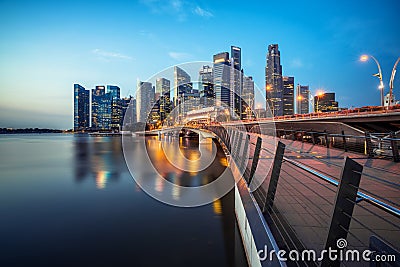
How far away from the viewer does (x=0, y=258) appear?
6082 mm

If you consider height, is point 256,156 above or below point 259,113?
below

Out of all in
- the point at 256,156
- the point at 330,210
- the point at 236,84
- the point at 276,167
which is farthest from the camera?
the point at 236,84

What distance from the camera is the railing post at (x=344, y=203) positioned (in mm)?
Result: 1842

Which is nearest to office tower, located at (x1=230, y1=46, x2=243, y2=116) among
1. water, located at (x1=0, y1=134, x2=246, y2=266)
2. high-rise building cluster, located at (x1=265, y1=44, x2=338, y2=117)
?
high-rise building cluster, located at (x1=265, y1=44, x2=338, y2=117)

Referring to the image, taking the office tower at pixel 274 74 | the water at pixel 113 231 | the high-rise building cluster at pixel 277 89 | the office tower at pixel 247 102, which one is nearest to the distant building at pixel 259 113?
the office tower at pixel 247 102

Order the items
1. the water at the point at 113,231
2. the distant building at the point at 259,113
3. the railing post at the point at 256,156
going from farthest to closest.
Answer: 1. the distant building at the point at 259,113
2. the water at the point at 113,231
3. the railing post at the point at 256,156

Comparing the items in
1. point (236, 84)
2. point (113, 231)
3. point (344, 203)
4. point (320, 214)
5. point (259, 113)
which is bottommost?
point (113, 231)

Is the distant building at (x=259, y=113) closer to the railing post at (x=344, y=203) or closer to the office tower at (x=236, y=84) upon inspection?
the office tower at (x=236, y=84)

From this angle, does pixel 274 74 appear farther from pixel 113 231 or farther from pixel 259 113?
pixel 113 231

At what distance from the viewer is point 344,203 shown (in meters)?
1.88

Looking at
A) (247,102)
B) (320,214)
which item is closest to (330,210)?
(320,214)

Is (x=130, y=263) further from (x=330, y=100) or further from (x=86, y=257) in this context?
(x=330, y=100)

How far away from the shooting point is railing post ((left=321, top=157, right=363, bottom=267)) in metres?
1.84

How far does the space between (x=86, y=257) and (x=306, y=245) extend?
211 inches
